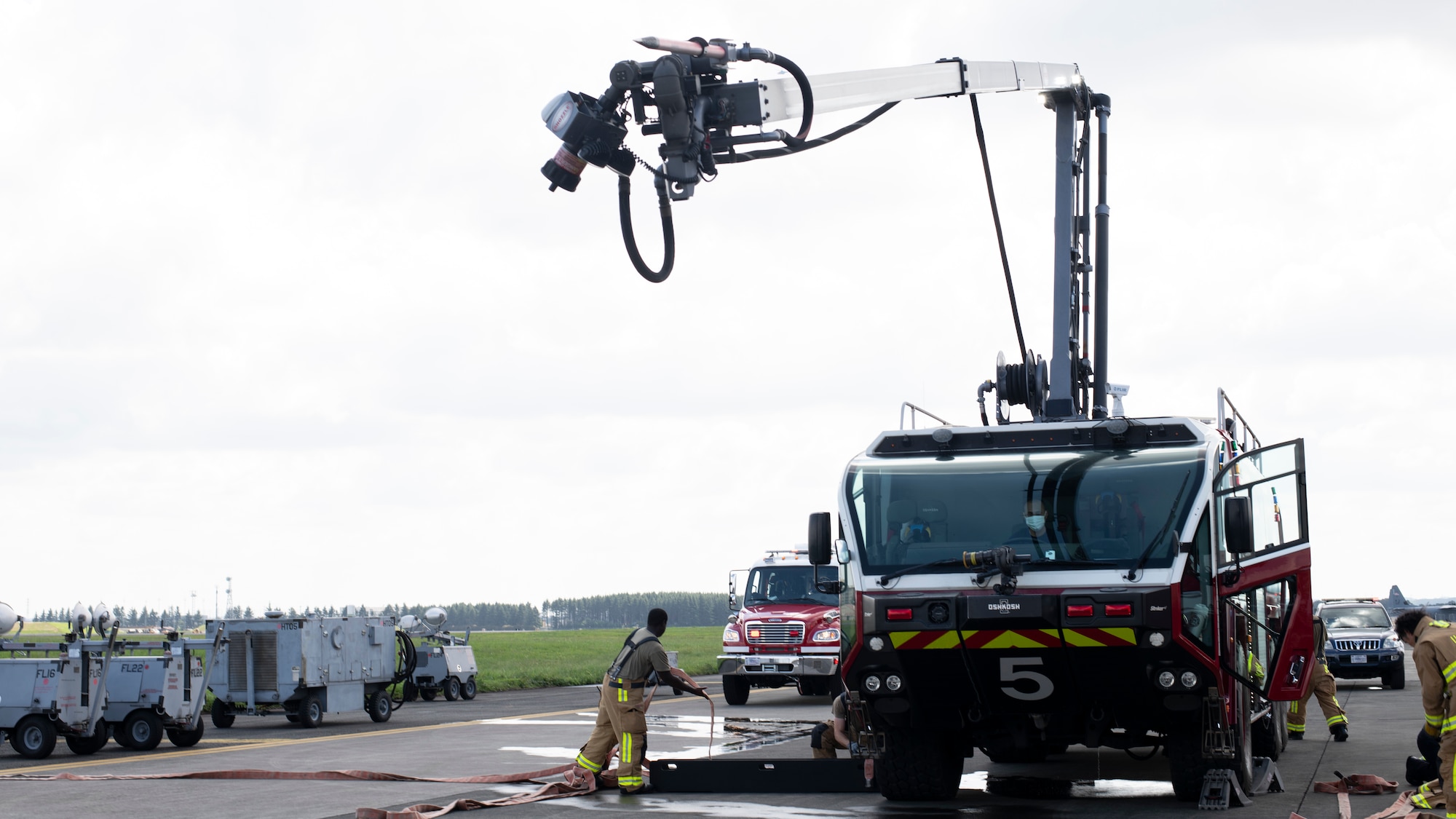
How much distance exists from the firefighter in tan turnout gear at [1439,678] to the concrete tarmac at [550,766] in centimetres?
150

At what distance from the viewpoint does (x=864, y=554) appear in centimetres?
1130

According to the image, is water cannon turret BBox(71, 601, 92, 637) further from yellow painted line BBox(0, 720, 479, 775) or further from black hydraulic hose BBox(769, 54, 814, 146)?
black hydraulic hose BBox(769, 54, 814, 146)

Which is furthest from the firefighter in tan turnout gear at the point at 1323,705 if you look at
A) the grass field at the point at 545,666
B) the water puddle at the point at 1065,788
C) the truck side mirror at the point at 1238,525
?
the grass field at the point at 545,666

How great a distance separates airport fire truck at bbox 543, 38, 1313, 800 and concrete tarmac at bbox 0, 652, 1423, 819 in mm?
784

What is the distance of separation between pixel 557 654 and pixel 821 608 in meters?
51.4

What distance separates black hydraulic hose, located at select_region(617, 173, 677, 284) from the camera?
1012 cm

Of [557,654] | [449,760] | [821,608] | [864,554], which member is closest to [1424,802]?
[864,554]

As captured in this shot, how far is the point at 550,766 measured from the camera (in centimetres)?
1611

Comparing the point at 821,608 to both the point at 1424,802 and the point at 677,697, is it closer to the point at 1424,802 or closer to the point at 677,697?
the point at 677,697

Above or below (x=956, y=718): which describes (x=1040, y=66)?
above

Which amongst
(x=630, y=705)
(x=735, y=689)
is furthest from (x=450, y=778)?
(x=735, y=689)

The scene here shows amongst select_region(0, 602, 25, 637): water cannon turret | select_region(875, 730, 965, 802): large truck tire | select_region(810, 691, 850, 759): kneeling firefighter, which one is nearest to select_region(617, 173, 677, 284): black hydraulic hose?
select_region(875, 730, 965, 802): large truck tire

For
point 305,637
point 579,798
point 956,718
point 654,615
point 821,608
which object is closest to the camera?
point 956,718

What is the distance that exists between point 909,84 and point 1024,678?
576 cm
